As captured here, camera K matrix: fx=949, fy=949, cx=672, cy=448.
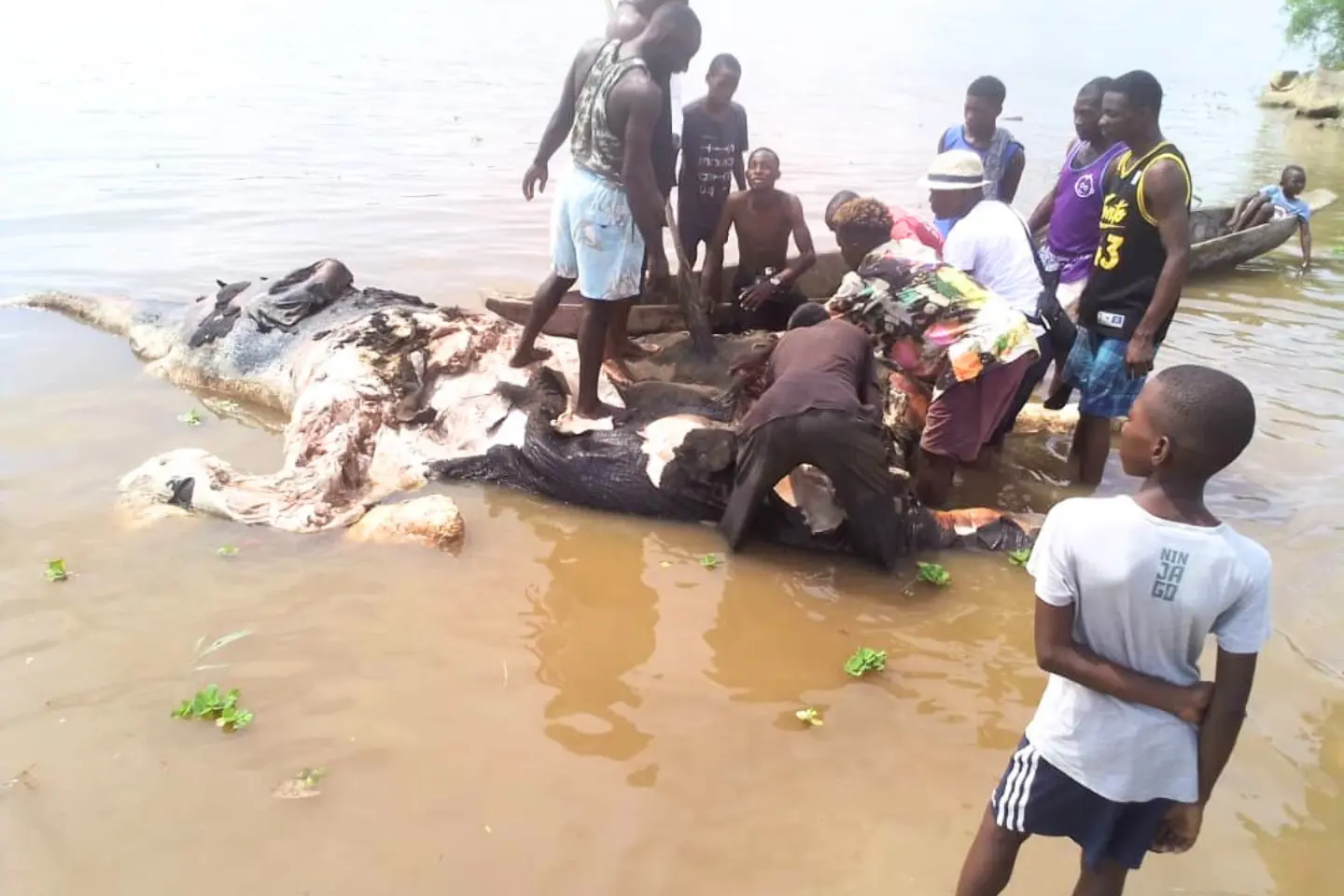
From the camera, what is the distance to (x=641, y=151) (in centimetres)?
430

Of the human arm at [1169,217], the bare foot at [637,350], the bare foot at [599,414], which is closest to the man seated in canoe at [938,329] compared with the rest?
the human arm at [1169,217]

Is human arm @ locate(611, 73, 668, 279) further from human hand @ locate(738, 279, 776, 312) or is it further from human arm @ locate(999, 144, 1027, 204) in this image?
human arm @ locate(999, 144, 1027, 204)

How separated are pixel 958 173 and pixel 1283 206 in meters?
7.34

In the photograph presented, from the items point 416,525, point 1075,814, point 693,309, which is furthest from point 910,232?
point 1075,814

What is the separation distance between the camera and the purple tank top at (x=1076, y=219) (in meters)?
4.84

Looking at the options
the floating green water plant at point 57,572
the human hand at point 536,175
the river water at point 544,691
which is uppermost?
the human hand at point 536,175

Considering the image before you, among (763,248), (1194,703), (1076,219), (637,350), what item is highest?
(1076,219)

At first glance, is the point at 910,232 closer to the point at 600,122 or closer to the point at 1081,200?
the point at 1081,200

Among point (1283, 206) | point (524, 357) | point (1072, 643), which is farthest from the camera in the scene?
point (1283, 206)

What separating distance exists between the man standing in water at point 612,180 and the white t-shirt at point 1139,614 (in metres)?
2.91

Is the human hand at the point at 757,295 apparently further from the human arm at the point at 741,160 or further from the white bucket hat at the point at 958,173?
the white bucket hat at the point at 958,173

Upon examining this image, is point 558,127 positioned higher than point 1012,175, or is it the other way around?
point 558,127

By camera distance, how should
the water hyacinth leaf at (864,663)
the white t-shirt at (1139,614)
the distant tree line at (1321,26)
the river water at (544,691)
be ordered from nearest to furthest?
the white t-shirt at (1139,614)
the river water at (544,691)
the water hyacinth leaf at (864,663)
the distant tree line at (1321,26)

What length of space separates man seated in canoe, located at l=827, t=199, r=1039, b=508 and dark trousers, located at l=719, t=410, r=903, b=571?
1.53ft
